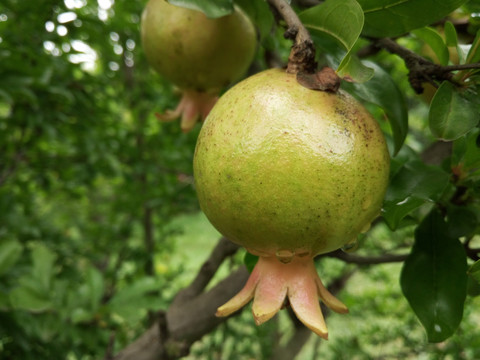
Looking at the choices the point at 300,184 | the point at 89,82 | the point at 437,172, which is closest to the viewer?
the point at 300,184

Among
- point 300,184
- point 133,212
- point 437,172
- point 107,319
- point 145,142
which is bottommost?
point 133,212

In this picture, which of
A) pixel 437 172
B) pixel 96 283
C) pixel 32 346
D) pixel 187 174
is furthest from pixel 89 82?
pixel 437 172

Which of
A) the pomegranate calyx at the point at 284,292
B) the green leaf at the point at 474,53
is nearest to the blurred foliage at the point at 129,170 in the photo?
the green leaf at the point at 474,53

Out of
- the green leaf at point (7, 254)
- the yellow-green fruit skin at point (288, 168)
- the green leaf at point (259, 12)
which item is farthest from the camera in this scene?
the green leaf at point (7, 254)

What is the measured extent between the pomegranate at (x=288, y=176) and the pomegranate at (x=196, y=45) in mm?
274

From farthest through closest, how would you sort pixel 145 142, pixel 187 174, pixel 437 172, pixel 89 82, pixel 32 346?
pixel 145 142 → pixel 187 174 → pixel 89 82 → pixel 32 346 → pixel 437 172

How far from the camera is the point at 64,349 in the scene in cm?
135

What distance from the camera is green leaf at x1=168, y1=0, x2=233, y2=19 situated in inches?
22.6

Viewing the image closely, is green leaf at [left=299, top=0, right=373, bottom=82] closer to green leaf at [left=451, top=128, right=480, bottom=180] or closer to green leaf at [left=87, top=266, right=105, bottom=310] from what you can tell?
green leaf at [left=451, top=128, right=480, bottom=180]

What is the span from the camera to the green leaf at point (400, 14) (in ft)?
1.77

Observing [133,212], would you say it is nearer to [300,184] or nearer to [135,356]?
[135,356]

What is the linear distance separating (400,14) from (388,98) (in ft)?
0.34

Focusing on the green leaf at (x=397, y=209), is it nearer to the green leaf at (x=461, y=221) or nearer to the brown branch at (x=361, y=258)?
the green leaf at (x=461, y=221)

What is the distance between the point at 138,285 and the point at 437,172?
817mm
